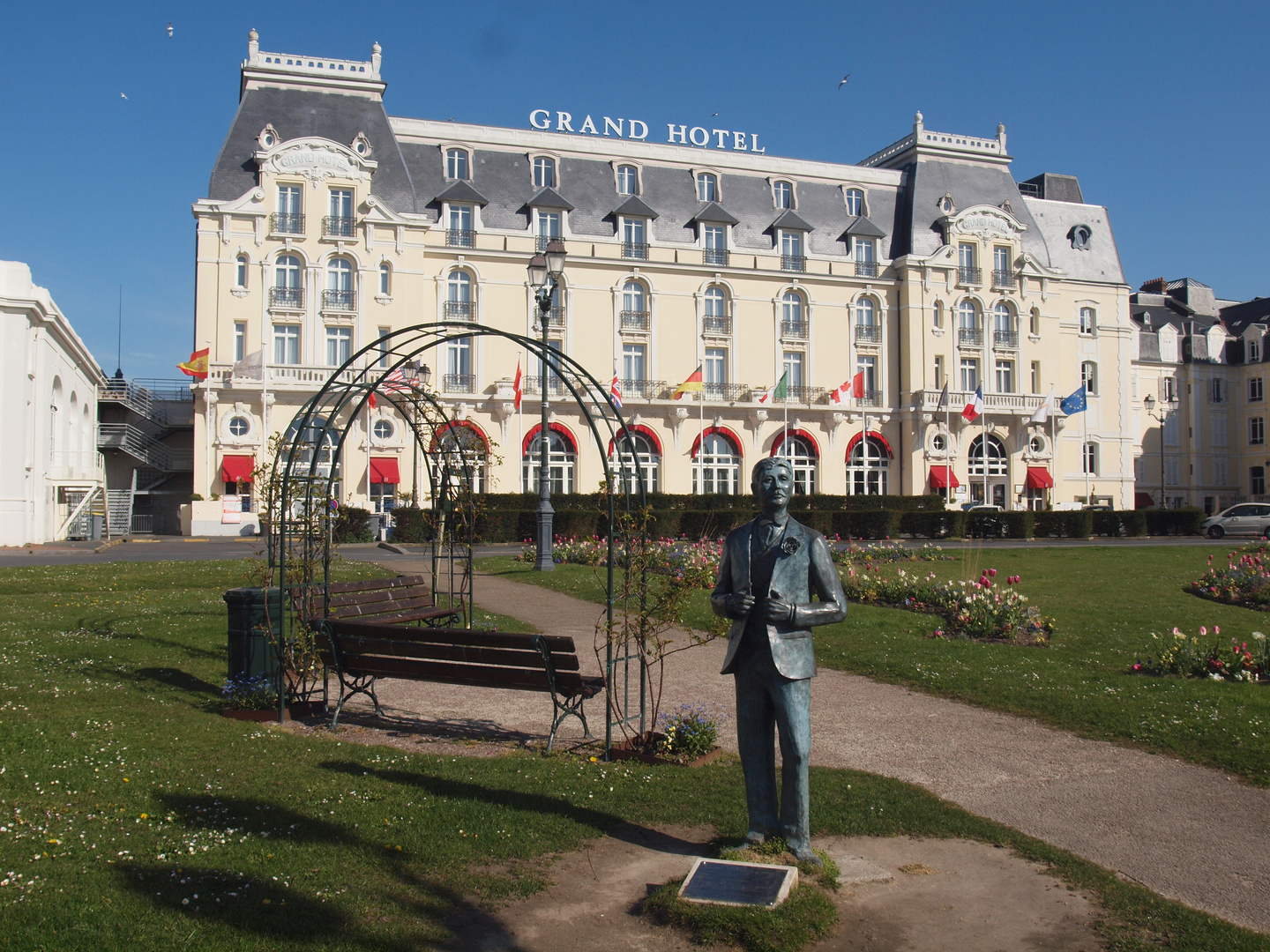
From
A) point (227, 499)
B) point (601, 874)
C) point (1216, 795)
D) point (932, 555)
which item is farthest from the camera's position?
point (227, 499)

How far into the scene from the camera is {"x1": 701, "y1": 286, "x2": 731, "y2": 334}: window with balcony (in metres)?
44.2

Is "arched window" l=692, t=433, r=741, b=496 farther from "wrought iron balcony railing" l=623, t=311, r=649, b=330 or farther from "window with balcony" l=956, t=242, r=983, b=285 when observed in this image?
"window with balcony" l=956, t=242, r=983, b=285

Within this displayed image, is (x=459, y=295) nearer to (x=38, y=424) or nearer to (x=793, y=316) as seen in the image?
(x=793, y=316)

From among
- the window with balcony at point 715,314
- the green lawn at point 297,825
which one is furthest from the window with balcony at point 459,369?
the green lawn at point 297,825

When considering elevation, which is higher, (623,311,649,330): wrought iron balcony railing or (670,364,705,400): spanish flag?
(623,311,649,330): wrought iron balcony railing

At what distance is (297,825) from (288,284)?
3660 cm

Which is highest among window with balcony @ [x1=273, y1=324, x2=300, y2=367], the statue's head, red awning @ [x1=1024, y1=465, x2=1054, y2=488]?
window with balcony @ [x1=273, y1=324, x2=300, y2=367]

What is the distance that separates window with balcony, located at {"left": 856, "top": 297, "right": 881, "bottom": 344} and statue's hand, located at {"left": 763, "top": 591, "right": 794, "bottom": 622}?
4320cm

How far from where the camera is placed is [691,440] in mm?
43188

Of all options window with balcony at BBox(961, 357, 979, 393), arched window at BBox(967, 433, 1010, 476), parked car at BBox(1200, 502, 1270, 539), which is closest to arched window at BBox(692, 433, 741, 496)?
arched window at BBox(967, 433, 1010, 476)

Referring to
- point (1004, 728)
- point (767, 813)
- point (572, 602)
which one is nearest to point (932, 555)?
point (572, 602)

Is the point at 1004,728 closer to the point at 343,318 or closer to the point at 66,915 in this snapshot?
the point at 66,915

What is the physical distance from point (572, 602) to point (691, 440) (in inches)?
1103

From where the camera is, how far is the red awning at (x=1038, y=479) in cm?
4697
